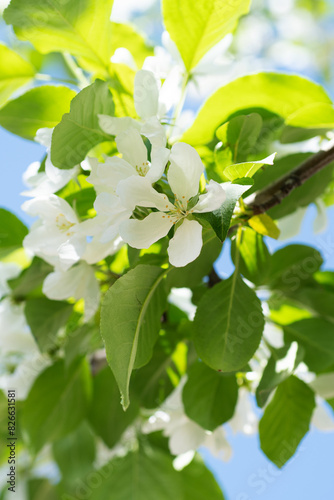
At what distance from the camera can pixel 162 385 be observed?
2.72 feet

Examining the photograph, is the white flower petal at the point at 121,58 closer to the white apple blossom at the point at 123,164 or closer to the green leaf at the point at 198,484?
the white apple blossom at the point at 123,164

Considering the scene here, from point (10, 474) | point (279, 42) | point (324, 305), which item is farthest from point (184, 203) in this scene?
point (279, 42)

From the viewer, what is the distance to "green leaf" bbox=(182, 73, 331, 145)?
67 centimetres

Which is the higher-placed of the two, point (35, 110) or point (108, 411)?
point (35, 110)

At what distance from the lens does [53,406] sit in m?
0.92

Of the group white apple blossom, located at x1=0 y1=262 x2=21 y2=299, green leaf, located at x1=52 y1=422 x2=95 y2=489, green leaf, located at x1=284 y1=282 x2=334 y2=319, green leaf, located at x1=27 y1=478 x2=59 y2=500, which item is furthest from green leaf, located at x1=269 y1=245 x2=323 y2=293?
green leaf, located at x1=27 y1=478 x2=59 y2=500

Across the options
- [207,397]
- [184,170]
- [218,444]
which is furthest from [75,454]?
[184,170]

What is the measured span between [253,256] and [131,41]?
39 centimetres

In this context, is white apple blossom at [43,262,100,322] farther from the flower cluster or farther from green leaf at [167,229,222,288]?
green leaf at [167,229,222,288]

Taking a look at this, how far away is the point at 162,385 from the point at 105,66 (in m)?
0.48

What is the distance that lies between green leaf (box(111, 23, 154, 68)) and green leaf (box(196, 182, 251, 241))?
0.42 metres

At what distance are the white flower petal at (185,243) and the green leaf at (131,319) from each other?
6cm

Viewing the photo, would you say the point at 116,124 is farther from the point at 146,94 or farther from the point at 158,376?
the point at 158,376

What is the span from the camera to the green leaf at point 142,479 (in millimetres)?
991
